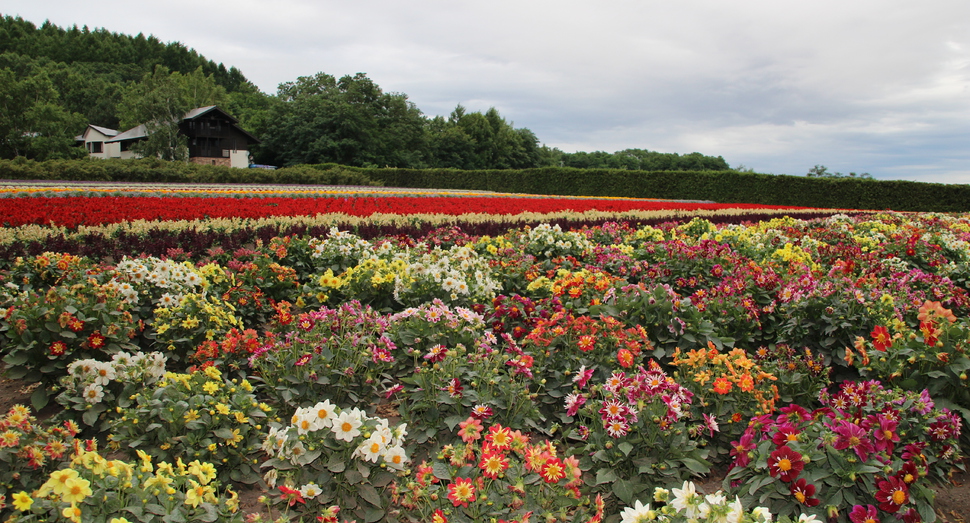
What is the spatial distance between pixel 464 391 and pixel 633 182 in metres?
26.7

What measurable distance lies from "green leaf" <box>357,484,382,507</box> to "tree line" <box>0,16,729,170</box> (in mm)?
46449

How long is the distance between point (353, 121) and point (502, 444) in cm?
4929

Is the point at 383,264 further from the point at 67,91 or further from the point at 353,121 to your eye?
the point at 67,91

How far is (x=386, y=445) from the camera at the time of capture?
2100 millimetres

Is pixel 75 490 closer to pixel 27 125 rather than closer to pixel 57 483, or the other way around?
pixel 57 483

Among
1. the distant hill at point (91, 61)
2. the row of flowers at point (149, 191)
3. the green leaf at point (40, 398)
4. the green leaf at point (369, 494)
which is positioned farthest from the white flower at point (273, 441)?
the distant hill at point (91, 61)

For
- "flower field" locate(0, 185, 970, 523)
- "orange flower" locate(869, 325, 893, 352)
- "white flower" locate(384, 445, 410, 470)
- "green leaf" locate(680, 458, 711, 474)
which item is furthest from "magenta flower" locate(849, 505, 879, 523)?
"white flower" locate(384, 445, 410, 470)

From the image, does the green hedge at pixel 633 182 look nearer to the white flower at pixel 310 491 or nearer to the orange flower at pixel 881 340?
the orange flower at pixel 881 340

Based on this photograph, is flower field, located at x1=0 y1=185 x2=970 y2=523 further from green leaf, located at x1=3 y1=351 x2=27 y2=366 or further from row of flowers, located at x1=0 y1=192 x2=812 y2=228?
row of flowers, located at x1=0 y1=192 x2=812 y2=228

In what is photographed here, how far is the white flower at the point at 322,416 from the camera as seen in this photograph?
2117mm

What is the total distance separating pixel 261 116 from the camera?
6059 cm

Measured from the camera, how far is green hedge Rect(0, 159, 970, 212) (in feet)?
72.6

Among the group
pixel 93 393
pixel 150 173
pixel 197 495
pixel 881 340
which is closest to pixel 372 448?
pixel 197 495

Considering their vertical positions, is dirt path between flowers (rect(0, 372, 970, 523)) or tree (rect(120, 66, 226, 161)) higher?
tree (rect(120, 66, 226, 161))
